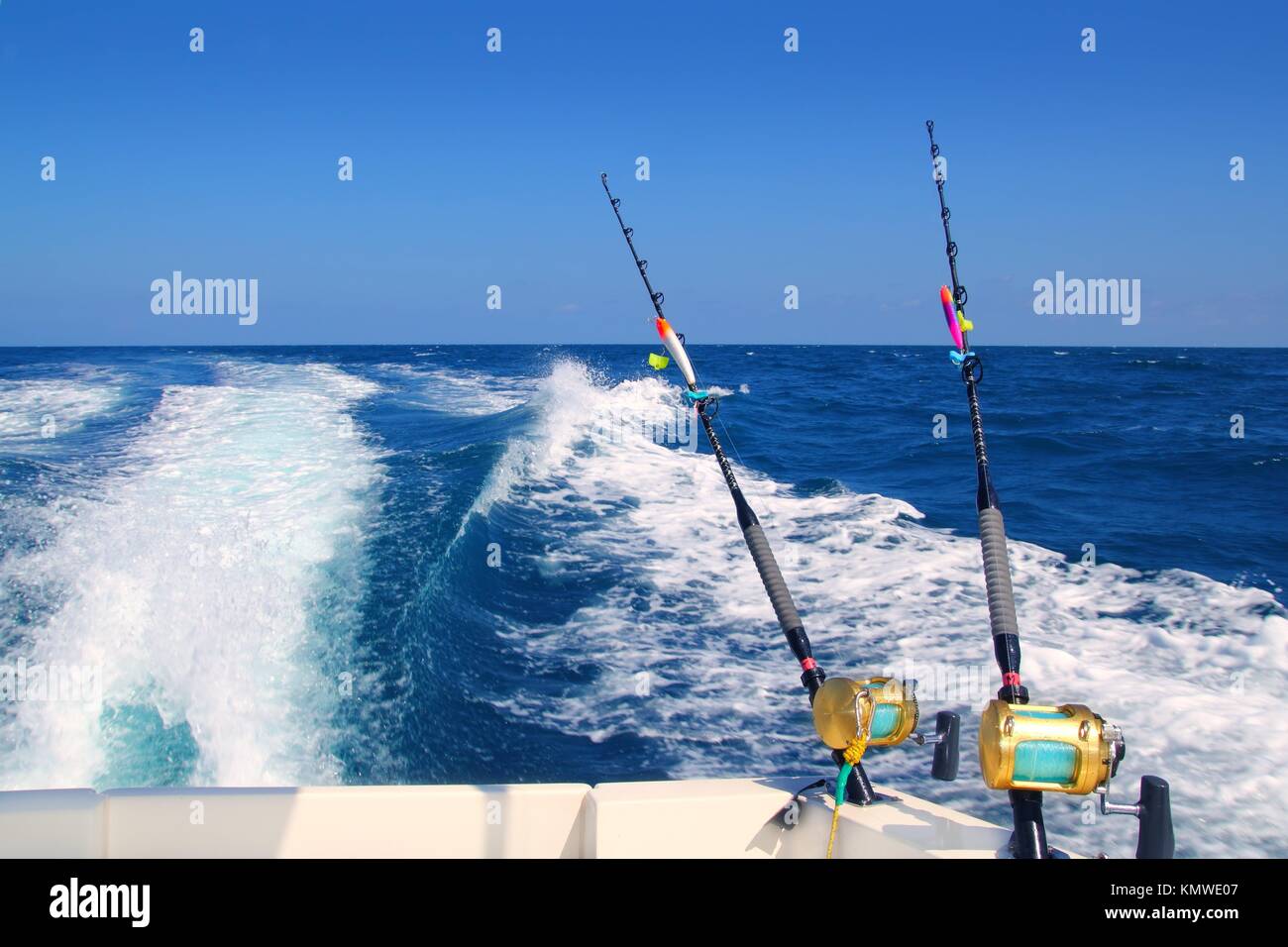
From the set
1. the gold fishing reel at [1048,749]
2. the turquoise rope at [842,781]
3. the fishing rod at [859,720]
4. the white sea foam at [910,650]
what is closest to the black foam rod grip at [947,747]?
the fishing rod at [859,720]

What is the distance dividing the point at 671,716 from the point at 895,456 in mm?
9567

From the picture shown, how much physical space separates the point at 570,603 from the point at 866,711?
4.44m

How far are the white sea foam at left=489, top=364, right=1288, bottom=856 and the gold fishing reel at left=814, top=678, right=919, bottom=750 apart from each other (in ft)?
6.21

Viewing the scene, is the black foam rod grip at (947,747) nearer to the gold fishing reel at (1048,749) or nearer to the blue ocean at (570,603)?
the gold fishing reel at (1048,749)

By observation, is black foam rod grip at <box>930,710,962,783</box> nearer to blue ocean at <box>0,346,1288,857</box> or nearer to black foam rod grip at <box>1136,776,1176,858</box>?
black foam rod grip at <box>1136,776,1176,858</box>

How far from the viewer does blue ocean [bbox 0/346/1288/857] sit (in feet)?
13.8

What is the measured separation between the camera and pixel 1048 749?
1888mm

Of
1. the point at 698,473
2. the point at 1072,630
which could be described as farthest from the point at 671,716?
the point at 698,473

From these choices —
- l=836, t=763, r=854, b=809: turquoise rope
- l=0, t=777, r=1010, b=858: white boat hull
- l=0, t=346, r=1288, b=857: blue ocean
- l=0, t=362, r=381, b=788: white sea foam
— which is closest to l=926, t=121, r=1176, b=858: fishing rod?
l=0, t=777, r=1010, b=858: white boat hull

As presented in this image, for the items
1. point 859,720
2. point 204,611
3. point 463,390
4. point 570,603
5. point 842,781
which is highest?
point 463,390

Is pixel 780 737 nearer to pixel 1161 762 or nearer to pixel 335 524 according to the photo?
pixel 1161 762

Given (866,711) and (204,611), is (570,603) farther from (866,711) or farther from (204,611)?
(866,711)

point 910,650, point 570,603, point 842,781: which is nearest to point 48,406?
point 570,603

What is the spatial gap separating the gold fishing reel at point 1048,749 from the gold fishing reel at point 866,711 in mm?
365
